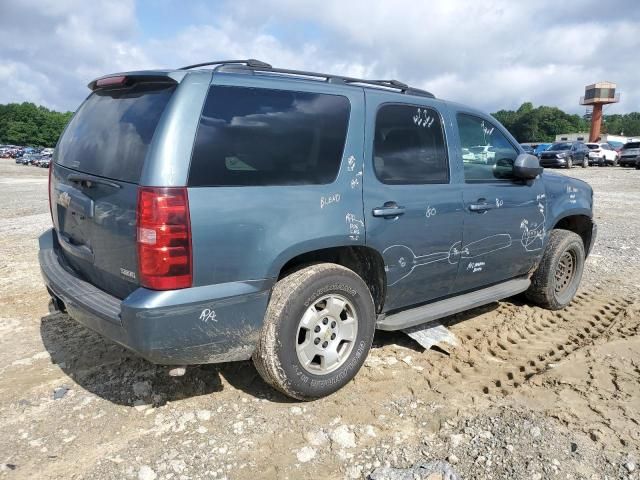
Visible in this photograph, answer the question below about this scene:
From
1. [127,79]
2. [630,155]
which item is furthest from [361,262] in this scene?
[630,155]

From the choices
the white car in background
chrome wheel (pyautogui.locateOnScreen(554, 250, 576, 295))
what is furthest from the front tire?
the white car in background

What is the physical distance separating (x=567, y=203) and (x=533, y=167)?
3.06ft

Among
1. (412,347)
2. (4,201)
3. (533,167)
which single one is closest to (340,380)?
(412,347)

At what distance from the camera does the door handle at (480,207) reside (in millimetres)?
3854

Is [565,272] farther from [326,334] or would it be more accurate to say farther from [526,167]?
[326,334]

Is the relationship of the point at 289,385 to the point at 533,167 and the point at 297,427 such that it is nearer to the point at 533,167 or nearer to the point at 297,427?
the point at 297,427

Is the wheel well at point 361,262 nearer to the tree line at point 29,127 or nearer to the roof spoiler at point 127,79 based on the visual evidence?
the roof spoiler at point 127,79

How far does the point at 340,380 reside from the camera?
3.25m

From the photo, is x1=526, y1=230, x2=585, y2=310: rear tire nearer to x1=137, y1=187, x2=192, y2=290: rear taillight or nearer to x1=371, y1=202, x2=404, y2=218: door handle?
x1=371, y1=202, x2=404, y2=218: door handle

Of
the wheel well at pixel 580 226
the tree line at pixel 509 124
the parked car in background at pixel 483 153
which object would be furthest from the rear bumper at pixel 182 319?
the tree line at pixel 509 124

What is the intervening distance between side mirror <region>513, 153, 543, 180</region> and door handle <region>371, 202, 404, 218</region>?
4.62 feet

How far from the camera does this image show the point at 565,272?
512cm

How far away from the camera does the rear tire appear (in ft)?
15.8

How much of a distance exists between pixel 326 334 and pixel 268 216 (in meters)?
0.90
